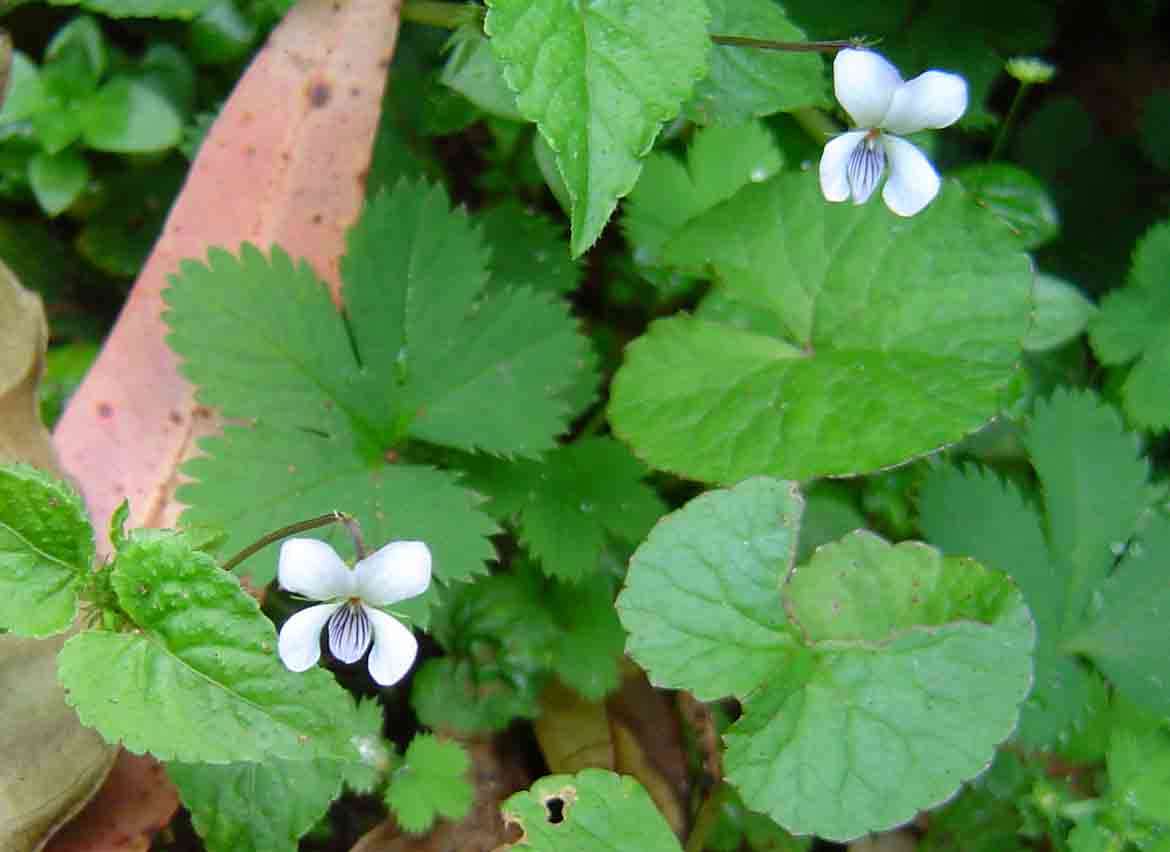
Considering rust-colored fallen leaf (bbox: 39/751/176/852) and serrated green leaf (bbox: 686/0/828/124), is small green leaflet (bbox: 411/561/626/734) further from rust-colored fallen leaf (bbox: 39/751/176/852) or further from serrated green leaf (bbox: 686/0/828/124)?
serrated green leaf (bbox: 686/0/828/124)

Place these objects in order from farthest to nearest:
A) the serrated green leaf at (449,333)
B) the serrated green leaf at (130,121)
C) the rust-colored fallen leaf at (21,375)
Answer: the serrated green leaf at (130,121) → the serrated green leaf at (449,333) → the rust-colored fallen leaf at (21,375)

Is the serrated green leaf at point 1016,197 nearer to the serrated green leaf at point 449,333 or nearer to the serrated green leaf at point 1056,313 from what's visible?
the serrated green leaf at point 1056,313

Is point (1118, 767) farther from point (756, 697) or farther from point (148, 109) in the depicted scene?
point (148, 109)

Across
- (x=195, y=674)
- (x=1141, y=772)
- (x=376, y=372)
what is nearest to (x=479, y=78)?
(x=376, y=372)

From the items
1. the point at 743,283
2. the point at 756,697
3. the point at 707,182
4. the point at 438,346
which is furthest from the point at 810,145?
the point at 756,697

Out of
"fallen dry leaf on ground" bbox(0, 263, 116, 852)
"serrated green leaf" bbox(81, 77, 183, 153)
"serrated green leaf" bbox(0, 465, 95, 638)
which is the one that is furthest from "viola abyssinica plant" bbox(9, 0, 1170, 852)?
"serrated green leaf" bbox(81, 77, 183, 153)

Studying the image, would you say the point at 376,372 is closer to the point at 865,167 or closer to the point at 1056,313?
the point at 865,167

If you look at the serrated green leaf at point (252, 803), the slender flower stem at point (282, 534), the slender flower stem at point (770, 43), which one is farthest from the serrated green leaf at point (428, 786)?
the slender flower stem at point (770, 43)
